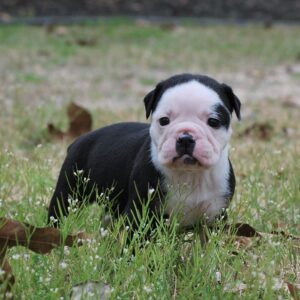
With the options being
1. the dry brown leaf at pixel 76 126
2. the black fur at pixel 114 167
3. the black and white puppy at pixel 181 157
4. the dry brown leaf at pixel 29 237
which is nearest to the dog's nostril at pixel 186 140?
the black and white puppy at pixel 181 157

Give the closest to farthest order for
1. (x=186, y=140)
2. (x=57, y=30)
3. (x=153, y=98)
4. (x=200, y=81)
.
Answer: (x=186, y=140), (x=200, y=81), (x=153, y=98), (x=57, y=30)

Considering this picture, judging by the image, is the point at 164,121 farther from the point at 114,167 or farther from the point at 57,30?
the point at 57,30

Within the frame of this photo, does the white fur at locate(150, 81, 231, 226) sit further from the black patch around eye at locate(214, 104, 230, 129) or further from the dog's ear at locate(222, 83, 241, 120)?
the dog's ear at locate(222, 83, 241, 120)

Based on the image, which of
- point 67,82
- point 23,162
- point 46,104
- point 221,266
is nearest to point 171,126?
point 221,266

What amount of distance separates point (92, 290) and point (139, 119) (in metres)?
4.58

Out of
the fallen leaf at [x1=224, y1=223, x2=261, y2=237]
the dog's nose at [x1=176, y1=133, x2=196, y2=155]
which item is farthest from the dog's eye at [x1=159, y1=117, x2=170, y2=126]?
the fallen leaf at [x1=224, y1=223, x2=261, y2=237]

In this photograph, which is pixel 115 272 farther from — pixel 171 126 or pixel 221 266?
pixel 171 126

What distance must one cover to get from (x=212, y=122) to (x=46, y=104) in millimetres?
4784

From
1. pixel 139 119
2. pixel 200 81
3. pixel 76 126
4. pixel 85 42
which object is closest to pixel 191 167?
pixel 200 81

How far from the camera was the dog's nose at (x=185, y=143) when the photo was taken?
11.3 ft

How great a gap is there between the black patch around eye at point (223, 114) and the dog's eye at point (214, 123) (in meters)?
0.02

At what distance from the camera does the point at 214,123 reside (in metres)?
3.60

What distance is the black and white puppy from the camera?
3504 mm

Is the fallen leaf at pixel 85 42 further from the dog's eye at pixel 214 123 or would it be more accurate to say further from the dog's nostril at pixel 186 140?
the dog's nostril at pixel 186 140
